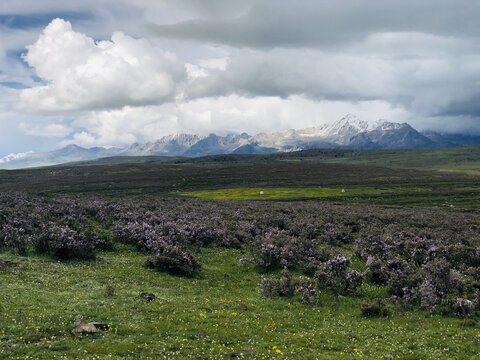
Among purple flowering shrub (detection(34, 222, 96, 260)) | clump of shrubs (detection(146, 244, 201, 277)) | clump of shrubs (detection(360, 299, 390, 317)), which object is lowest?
clump of shrubs (detection(360, 299, 390, 317))

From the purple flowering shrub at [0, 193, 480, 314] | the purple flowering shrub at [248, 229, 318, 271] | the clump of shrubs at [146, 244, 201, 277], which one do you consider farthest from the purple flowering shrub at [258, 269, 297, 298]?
the clump of shrubs at [146, 244, 201, 277]

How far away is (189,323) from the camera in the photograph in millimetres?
16375

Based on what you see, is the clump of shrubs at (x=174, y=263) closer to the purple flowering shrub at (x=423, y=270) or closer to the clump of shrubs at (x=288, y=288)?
the clump of shrubs at (x=288, y=288)

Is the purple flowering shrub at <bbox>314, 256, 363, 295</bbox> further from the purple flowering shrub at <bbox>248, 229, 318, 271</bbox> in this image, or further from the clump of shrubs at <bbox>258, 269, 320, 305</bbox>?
the purple flowering shrub at <bbox>248, 229, 318, 271</bbox>

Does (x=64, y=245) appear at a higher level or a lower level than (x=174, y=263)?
A: higher

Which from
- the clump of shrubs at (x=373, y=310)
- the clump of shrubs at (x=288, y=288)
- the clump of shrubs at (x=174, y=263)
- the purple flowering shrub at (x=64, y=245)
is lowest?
the clump of shrubs at (x=373, y=310)

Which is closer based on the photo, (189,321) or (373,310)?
(189,321)

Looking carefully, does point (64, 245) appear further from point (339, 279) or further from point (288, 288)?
point (339, 279)

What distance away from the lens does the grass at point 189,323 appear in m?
13.4

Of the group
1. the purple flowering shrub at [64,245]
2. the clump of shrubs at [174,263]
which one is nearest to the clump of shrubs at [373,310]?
the clump of shrubs at [174,263]

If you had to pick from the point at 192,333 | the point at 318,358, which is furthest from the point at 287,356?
the point at 192,333

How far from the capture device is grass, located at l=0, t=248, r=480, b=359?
44.1 feet

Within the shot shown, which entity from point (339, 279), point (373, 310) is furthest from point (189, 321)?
point (339, 279)

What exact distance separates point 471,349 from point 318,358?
7.61 meters
